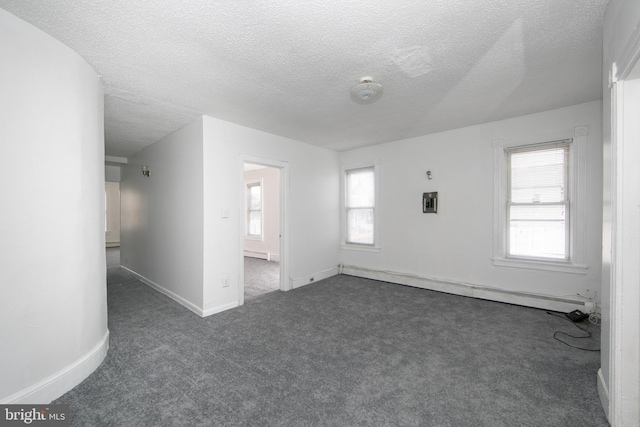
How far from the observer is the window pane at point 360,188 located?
5.31 metres

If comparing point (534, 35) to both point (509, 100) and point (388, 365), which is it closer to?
point (509, 100)

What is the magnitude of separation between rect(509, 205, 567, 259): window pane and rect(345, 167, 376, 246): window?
2.23 m

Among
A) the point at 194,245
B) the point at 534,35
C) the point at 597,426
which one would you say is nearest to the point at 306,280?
the point at 194,245

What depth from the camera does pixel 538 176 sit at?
3.63 metres

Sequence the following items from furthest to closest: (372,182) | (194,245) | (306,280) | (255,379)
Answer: (372,182), (306,280), (194,245), (255,379)

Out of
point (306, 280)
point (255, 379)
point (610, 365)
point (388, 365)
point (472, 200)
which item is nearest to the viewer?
point (610, 365)

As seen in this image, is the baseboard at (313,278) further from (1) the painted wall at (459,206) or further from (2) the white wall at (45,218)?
(2) the white wall at (45,218)

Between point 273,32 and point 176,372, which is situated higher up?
point 273,32

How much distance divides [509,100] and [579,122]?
1009 mm

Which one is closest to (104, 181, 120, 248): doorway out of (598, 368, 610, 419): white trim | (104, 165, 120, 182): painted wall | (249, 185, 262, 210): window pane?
(104, 165, 120, 182): painted wall

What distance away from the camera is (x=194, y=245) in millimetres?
3523

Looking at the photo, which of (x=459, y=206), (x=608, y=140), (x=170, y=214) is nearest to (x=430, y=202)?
(x=459, y=206)

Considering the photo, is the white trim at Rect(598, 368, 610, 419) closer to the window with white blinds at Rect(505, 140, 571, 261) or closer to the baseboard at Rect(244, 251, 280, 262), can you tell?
the window with white blinds at Rect(505, 140, 571, 261)

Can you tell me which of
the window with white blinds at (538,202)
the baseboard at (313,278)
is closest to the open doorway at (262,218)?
the baseboard at (313,278)
